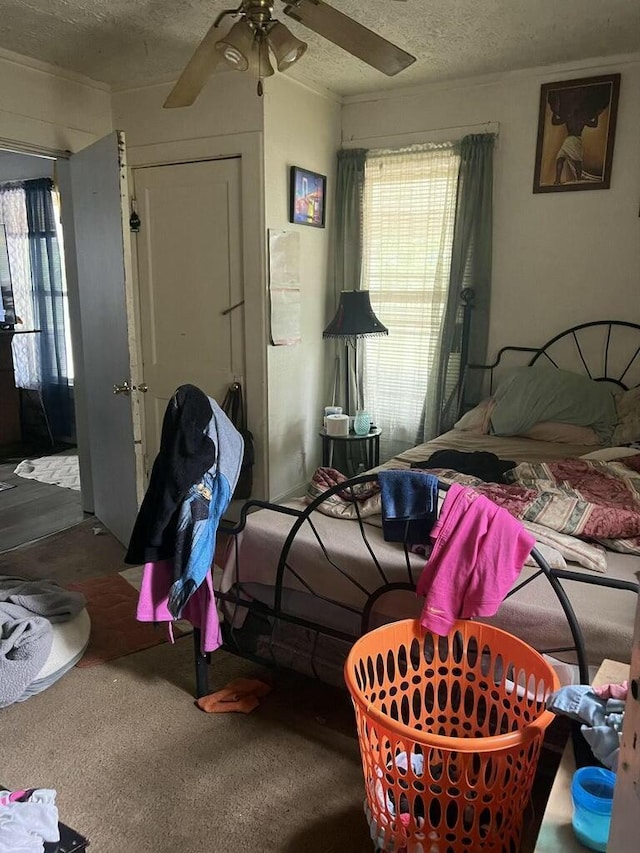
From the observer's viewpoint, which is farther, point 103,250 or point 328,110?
point 328,110

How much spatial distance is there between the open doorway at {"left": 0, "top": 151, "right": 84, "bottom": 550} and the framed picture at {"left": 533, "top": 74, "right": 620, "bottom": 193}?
3.62 meters

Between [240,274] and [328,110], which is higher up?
[328,110]

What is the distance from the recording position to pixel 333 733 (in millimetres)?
2092

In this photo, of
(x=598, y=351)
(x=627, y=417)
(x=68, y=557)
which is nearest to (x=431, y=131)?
(x=598, y=351)

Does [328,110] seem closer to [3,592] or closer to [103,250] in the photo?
[103,250]

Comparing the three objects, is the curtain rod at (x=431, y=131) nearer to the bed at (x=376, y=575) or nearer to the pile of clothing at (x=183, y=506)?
the bed at (x=376, y=575)

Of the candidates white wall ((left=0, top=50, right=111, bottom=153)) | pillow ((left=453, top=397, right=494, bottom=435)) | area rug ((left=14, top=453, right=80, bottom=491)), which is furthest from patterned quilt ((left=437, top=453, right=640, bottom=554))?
area rug ((left=14, top=453, right=80, bottom=491))

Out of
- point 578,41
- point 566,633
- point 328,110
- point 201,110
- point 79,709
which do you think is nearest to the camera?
point 566,633

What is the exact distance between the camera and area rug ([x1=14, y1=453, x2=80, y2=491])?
15.6 ft

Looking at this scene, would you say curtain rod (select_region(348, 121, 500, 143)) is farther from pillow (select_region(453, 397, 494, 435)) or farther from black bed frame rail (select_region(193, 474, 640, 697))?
black bed frame rail (select_region(193, 474, 640, 697))

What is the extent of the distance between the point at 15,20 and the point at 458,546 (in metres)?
2.86

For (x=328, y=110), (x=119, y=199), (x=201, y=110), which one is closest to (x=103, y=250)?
(x=119, y=199)

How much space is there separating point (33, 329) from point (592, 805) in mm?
5805

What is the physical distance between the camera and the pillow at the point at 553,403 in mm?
3293
